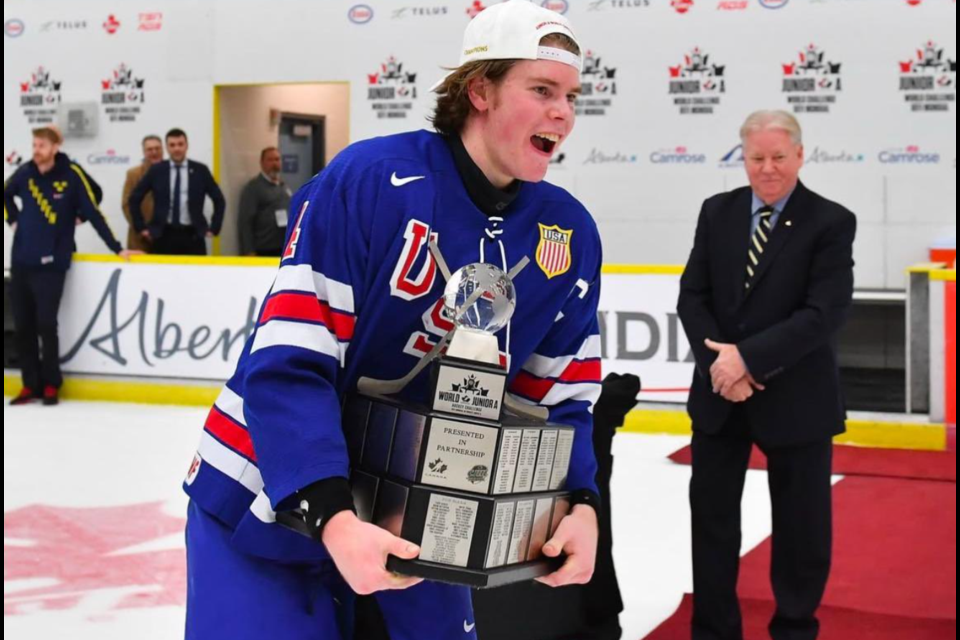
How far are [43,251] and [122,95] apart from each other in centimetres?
445

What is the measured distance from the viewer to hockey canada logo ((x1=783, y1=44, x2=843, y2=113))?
10.2 metres

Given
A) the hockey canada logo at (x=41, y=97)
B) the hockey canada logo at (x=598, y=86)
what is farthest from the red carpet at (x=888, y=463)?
the hockey canada logo at (x=41, y=97)

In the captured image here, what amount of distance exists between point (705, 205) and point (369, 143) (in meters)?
2.19

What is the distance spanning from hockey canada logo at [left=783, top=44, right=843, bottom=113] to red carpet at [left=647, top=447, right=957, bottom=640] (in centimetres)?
473

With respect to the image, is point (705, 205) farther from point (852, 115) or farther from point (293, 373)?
point (852, 115)

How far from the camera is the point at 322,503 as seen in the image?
1.46 metres

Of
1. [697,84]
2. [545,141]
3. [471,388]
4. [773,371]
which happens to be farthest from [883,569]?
[697,84]

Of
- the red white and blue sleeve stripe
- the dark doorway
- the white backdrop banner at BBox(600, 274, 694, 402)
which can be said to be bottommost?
the white backdrop banner at BBox(600, 274, 694, 402)

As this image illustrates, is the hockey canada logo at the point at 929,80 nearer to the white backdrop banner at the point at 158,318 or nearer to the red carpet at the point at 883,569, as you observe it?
the red carpet at the point at 883,569

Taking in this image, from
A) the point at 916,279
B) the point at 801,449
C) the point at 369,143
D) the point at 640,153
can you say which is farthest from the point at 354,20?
the point at 369,143

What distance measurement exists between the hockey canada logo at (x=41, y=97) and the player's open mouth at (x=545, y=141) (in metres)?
12.1

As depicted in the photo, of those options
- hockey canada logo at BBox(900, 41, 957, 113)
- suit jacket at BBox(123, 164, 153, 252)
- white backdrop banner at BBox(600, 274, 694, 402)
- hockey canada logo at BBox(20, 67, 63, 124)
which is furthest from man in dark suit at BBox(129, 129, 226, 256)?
hockey canada logo at BBox(900, 41, 957, 113)

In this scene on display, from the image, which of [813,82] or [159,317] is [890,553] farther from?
[813,82]

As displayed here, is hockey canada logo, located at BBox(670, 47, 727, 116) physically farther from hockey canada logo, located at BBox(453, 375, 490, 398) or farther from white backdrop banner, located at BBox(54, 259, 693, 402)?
hockey canada logo, located at BBox(453, 375, 490, 398)
